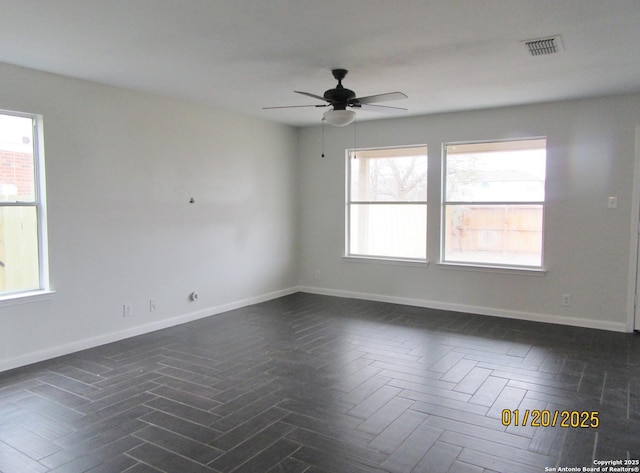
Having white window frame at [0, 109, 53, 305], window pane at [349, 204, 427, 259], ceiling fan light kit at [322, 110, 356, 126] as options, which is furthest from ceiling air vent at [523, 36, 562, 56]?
white window frame at [0, 109, 53, 305]

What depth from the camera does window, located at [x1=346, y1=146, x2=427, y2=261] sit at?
6.16 meters

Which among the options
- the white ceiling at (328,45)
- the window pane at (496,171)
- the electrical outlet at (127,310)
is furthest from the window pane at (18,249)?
the window pane at (496,171)

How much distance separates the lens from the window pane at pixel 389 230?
6176mm

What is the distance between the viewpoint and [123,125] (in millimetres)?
4562

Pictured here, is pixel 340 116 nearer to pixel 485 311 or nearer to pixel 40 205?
pixel 40 205

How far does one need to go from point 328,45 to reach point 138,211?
2.74 meters

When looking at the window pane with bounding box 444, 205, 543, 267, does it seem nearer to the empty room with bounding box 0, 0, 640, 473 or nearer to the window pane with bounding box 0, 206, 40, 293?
the empty room with bounding box 0, 0, 640, 473

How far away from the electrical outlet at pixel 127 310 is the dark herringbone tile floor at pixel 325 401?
0.36 meters

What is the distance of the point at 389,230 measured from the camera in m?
6.45

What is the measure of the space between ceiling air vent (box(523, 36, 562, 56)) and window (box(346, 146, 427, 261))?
2.68 m

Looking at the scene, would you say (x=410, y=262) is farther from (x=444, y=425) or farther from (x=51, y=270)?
(x=51, y=270)

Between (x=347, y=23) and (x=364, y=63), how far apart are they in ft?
2.80

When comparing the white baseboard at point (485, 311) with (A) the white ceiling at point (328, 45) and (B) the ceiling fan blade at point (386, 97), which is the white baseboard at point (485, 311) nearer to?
(A) the white ceiling at point (328, 45)

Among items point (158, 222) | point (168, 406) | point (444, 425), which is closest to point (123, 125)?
point (158, 222)
